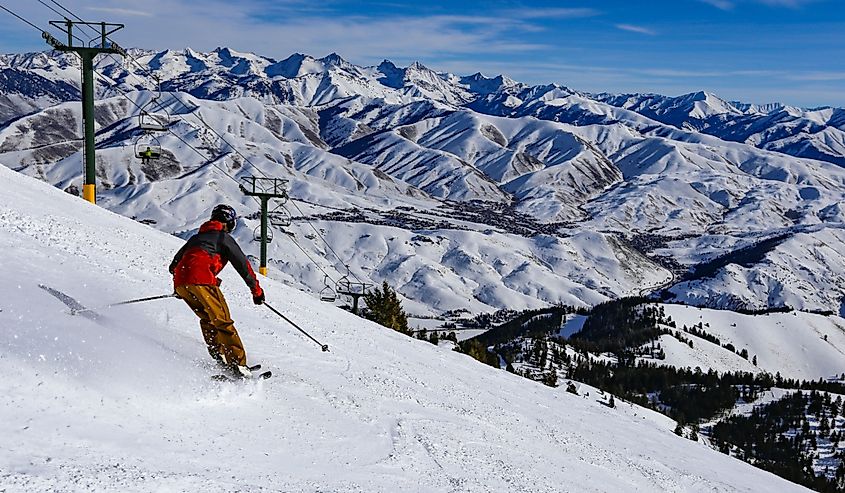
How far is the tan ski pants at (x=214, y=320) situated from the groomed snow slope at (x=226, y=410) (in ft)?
1.68

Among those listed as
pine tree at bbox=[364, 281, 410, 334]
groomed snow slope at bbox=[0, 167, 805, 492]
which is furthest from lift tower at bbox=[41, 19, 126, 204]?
pine tree at bbox=[364, 281, 410, 334]

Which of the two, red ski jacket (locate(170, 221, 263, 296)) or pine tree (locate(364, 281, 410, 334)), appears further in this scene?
pine tree (locate(364, 281, 410, 334))

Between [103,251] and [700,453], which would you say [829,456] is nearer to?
[700,453]

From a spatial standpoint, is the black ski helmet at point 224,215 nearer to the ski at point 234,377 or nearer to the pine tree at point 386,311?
the ski at point 234,377

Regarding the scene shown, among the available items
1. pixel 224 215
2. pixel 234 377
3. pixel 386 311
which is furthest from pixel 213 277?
pixel 386 311

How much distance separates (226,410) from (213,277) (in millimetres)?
2377

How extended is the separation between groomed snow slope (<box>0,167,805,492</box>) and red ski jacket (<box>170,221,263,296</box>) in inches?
57.3

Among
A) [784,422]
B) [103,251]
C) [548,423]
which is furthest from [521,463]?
[784,422]

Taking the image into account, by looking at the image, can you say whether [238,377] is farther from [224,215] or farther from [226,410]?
[224,215]

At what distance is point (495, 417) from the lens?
18.5 m

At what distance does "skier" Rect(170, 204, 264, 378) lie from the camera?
11516 millimetres

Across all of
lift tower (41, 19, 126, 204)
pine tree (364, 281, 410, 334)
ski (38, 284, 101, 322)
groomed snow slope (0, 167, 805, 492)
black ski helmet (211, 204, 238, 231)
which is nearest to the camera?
groomed snow slope (0, 167, 805, 492)

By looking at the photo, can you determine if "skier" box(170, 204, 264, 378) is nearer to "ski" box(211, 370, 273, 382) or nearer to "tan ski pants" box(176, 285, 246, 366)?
"tan ski pants" box(176, 285, 246, 366)

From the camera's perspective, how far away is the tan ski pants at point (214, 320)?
1153 centimetres
